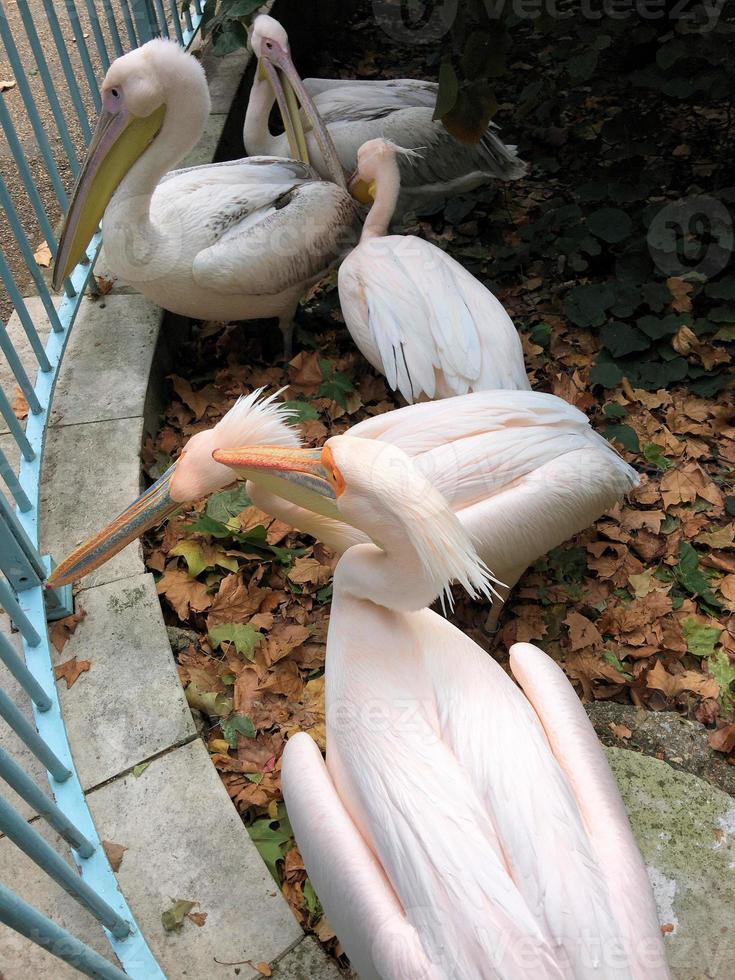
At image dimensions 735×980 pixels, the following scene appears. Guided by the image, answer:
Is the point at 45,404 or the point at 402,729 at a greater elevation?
the point at 45,404

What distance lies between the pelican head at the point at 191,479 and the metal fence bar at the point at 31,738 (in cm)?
58

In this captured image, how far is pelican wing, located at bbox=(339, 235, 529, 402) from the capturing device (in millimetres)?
2902

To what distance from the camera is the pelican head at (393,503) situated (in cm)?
171

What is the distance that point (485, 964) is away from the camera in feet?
4.71

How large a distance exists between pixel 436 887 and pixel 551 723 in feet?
1.57

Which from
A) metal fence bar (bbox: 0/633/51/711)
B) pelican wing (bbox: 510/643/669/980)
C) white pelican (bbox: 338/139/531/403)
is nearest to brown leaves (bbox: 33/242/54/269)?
white pelican (bbox: 338/139/531/403)

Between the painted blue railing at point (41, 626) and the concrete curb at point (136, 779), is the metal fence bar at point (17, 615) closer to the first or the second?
the painted blue railing at point (41, 626)

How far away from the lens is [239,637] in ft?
8.69

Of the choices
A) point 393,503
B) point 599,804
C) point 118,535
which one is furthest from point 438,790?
point 118,535

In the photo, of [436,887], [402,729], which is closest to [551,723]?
[402,729]

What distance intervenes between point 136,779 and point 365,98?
3683mm

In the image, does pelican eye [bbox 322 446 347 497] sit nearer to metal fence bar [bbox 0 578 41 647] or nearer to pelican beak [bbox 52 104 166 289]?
metal fence bar [bbox 0 578 41 647]

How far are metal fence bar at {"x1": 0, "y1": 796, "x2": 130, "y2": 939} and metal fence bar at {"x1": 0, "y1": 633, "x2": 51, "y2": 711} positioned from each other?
0.49 meters

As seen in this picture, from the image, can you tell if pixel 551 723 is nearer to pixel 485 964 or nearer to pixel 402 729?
pixel 402 729
